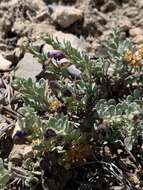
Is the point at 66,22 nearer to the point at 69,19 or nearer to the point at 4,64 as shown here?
the point at 69,19

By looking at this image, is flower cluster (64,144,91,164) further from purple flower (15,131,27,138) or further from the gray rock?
the gray rock

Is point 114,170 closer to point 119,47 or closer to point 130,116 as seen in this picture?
point 130,116

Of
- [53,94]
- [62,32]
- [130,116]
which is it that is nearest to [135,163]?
[130,116]

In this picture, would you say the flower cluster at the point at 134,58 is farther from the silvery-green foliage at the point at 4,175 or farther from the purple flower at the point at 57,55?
the silvery-green foliage at the point at 4,175

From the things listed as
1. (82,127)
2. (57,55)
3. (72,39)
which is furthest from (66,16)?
(82,127)

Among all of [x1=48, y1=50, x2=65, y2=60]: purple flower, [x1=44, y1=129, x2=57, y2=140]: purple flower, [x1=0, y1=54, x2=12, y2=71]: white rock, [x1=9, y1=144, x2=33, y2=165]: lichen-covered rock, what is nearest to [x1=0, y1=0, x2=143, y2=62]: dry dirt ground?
[x1=0, y1=54, x2=12, y2=71]: white rock

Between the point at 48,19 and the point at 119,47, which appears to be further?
the point at 48,19
